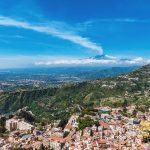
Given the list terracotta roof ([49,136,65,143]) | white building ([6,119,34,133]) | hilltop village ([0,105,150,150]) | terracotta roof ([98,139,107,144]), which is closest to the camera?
hilltop village ([0,105,150,150])

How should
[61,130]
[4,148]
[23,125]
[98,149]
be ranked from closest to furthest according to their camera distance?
[98,149]
[4,148]
[61,130]
[23,125]

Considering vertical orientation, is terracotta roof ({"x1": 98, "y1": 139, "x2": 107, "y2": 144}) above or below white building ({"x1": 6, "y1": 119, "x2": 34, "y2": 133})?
above

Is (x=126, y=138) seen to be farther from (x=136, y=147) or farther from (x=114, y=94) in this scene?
(x=114, y=94)

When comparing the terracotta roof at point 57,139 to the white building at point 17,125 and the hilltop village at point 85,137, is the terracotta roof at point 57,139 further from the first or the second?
the white building at point 17,125

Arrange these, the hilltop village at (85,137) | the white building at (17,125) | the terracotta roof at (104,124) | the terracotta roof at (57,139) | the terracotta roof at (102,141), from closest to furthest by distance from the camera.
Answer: the hilltop village at (85,137) < the terracotta roof at (102,141) < the terracotta roof at (57,139) < the terracotta roof at (104,124) < the white building at (17,125)

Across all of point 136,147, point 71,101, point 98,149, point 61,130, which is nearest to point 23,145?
point 61,130

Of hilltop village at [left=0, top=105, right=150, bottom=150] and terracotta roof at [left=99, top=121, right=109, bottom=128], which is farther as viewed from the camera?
terracotta roof at [left=99, top=121, right=109, bottom=128]

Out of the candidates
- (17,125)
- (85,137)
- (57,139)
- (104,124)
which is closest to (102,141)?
(85,137)

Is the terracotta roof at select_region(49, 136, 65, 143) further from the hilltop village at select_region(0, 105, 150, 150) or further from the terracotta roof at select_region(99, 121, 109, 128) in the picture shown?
the terracotta roof at select_region(99, 121, 109, 128)

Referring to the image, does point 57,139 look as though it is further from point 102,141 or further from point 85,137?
point 102,141

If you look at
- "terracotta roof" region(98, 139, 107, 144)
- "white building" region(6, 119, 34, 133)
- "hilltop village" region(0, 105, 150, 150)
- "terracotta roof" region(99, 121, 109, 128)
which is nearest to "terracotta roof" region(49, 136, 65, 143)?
"hilltop village" region(0, 105, 150, 150)

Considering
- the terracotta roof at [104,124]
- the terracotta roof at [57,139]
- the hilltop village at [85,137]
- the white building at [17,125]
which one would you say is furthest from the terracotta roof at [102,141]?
the white building at [17,125]
